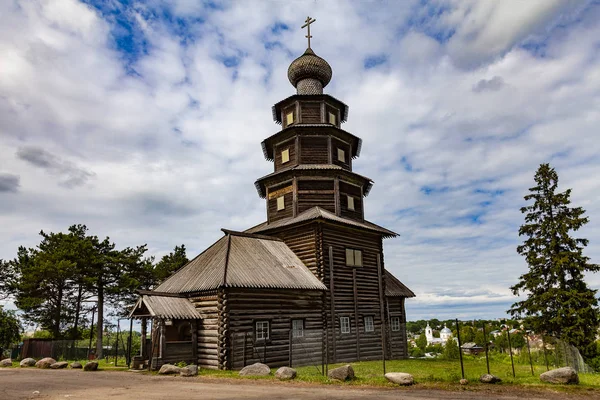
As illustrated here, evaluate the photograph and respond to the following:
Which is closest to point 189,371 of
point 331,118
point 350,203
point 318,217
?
point 318,217

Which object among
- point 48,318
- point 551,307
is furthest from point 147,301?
point 551,307

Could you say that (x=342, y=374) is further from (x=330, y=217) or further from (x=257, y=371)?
(x=330, y=217)

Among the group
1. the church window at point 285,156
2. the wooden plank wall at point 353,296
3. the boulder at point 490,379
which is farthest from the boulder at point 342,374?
the church window at point 285,156

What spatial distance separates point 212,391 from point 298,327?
1083 cm

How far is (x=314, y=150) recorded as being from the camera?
30.1 m

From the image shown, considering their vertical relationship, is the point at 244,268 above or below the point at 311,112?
below

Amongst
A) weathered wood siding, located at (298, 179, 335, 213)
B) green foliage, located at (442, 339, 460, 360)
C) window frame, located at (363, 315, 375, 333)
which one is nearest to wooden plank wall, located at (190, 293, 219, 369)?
weathered wood siding, located at (298, 179, 335, 213)

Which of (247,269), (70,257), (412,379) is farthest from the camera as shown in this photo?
(70,257)

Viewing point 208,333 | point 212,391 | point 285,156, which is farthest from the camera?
point 285,156

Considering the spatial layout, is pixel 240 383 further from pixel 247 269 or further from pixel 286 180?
pixel 286 180

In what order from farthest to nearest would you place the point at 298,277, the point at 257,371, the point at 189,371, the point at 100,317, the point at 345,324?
the point at 100,317
the point at 345,324
the point at 298,277
the point at 189,371
the point at 257,371

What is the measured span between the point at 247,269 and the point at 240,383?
7.99 m

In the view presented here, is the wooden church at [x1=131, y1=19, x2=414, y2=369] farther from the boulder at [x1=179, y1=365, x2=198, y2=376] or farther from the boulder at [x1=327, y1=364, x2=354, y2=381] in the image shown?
the boulder at [x1=179, y1=365, x2=198, y2=376]

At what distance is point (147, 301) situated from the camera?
795 inches
